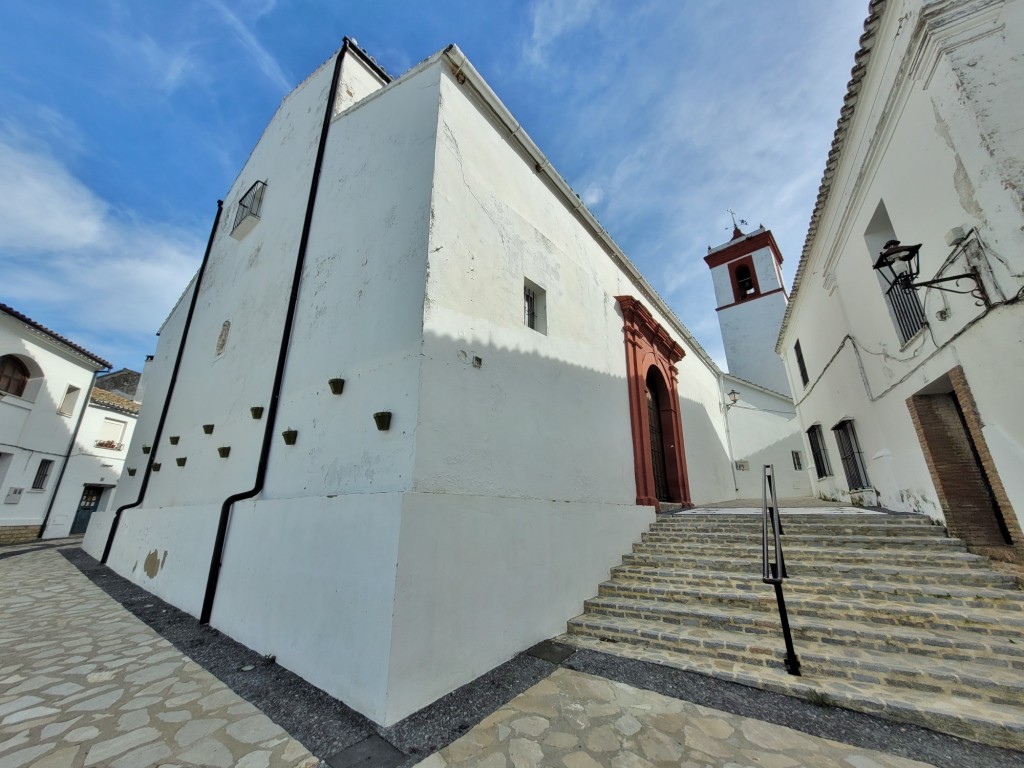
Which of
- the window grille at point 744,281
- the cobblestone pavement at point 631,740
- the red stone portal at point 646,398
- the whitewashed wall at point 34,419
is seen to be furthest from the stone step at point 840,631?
the window grille at point 744,281

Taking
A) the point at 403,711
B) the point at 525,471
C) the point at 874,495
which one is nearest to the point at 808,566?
the point at 525,471

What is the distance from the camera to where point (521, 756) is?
2.23m

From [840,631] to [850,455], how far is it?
5.50 meters

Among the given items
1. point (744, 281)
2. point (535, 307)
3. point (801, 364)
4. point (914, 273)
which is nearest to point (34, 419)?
point (535, 307)

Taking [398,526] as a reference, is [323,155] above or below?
above

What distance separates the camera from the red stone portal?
6723 millimetres

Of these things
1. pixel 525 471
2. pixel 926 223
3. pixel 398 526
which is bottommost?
pixel 398 526

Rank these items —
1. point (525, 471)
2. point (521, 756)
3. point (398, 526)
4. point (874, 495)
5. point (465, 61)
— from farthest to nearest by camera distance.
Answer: point (874, 495) < point (465, 61) < point (525, 471) < point (398, 526) < point (521, 756)

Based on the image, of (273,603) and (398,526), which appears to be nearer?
(398,526)

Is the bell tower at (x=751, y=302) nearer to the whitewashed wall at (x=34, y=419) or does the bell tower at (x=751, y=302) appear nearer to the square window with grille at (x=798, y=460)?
the square window with grille at (x=798, y=460)

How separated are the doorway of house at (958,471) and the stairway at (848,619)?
0.24 m

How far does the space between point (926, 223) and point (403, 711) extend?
20.9 feet

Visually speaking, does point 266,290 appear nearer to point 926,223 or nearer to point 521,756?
point 521,756

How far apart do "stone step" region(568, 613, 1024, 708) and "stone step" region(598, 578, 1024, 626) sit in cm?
42
